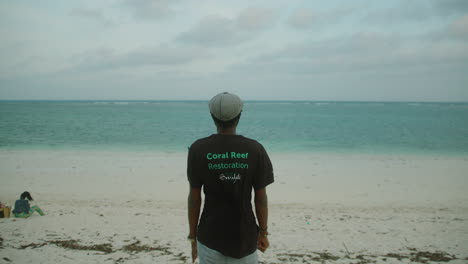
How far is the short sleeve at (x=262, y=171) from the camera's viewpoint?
7.37 ft

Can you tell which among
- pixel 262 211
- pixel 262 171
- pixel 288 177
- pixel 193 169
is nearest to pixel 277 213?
pixel 288 177

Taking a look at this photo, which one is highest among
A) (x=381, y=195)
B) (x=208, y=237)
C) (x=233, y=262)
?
(x=208, y=237)

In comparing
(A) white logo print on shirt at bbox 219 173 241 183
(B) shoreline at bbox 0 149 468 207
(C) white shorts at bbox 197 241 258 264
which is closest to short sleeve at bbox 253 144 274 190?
(A) white logo print on shirt at bbox 219 173 241 183

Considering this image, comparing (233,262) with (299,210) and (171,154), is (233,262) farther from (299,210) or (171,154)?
(171,154)

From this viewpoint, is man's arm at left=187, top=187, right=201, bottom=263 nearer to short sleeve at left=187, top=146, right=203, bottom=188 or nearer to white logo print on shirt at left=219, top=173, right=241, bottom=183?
short sleeve at left=187, top=146, right=203, bottom=188

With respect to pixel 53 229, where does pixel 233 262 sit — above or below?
above

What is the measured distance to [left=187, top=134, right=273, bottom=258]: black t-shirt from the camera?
2.19 meters

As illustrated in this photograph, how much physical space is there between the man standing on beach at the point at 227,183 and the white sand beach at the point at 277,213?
280 cm

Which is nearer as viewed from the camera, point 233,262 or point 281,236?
point 233,262

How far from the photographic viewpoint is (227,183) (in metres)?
2.22

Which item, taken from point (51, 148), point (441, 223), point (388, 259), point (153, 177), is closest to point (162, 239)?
point (388, 259)

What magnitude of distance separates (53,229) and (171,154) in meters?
13.7

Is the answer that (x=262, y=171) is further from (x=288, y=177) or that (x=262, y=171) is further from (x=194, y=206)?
(x=288, y=177)

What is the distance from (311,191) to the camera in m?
10.7
